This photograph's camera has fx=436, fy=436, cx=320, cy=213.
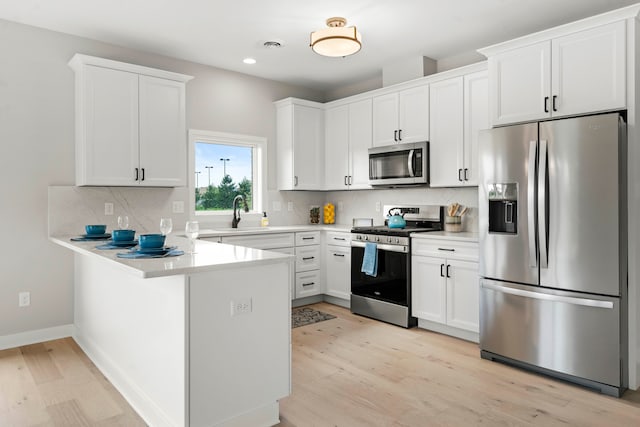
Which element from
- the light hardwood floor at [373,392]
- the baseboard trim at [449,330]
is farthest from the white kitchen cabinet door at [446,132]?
the light hardwood floor at [373,392]

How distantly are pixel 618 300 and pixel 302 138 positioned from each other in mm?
3543

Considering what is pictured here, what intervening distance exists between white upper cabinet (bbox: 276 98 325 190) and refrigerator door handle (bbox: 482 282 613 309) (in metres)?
2.61

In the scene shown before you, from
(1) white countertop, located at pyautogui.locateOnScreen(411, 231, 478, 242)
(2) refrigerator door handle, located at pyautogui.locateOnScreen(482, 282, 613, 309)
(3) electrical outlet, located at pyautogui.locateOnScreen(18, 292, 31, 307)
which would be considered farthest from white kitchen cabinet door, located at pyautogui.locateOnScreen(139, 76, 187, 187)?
(2) refrigerator door handle, located at pyautogui.locateOnScreen(482, 282, 613, 309)

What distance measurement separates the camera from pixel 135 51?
4.20 meters

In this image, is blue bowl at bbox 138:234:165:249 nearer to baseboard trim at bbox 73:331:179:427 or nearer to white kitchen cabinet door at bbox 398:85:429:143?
baseboard trim at bbox 73:331:179:427

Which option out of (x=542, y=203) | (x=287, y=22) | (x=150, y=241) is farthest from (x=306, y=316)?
(x=287, y=22)

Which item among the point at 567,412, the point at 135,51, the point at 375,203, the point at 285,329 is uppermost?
the point at 135,51

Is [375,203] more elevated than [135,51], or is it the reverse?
[135,51]

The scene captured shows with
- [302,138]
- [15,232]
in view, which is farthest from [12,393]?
[302,138]

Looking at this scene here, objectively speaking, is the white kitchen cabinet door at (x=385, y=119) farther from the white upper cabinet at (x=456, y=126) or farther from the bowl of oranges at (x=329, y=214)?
the bowl of oranges at (x=329, y=214)

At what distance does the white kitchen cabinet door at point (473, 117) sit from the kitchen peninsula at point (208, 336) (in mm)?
2292

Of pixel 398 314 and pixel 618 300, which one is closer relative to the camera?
pixel 618 300

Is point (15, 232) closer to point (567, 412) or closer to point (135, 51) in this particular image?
point (135, 51)

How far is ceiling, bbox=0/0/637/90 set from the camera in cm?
326
